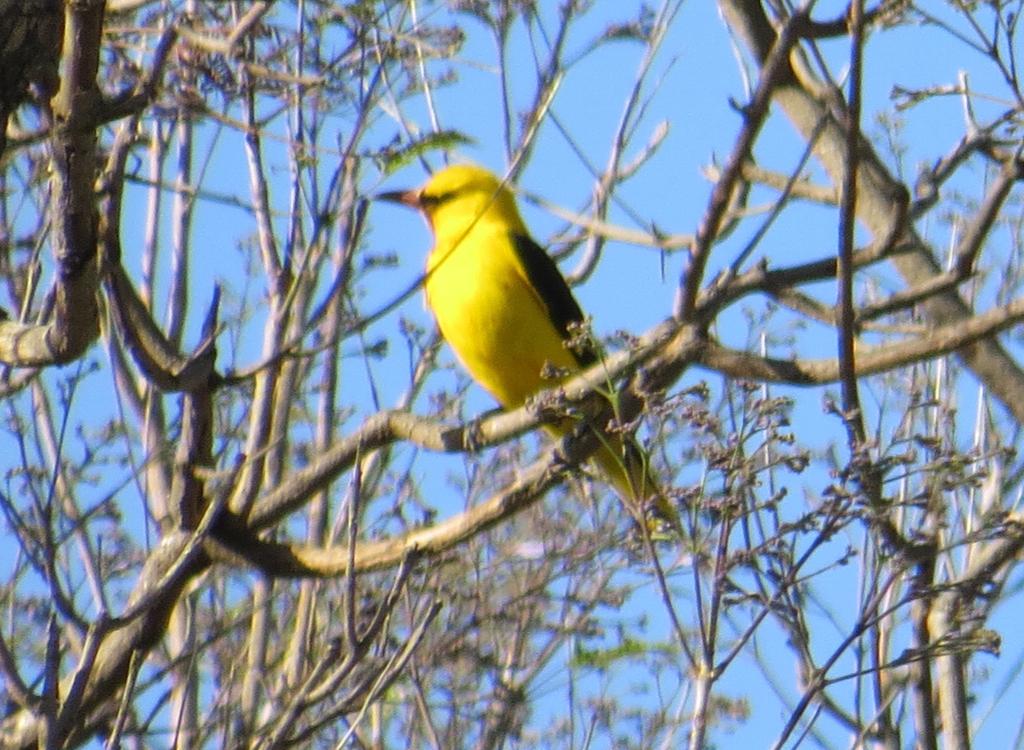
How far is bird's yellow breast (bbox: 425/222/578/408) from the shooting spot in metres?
4.54

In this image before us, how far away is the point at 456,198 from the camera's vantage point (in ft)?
17.3

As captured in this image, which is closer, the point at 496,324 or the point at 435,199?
the point at 496,324

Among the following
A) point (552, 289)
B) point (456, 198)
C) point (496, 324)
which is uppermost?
point (456, 198)

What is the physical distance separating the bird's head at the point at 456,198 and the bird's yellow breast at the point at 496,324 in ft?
1.62

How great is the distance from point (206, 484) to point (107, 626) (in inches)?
45.7

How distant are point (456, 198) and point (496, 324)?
0.86 meters

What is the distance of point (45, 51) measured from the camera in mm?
2689

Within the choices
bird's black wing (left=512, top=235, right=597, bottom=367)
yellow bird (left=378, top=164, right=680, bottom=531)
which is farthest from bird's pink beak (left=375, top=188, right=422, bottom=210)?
bird's black wing (left=512, top=235, right=597, bottom=367)

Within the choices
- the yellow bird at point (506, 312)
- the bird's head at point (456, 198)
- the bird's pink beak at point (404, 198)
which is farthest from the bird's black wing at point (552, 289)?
the bird's pink beak at point (404, 198)

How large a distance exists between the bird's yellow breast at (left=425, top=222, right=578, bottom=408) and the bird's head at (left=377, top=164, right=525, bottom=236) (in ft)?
1.62

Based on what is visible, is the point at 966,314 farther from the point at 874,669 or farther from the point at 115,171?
the point at 115,171

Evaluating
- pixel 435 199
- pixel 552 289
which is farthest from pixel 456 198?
pixel 552 289

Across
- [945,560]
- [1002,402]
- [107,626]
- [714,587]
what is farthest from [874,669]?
[945,560]

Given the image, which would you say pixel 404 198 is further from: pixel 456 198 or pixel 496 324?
pixel 496 324
